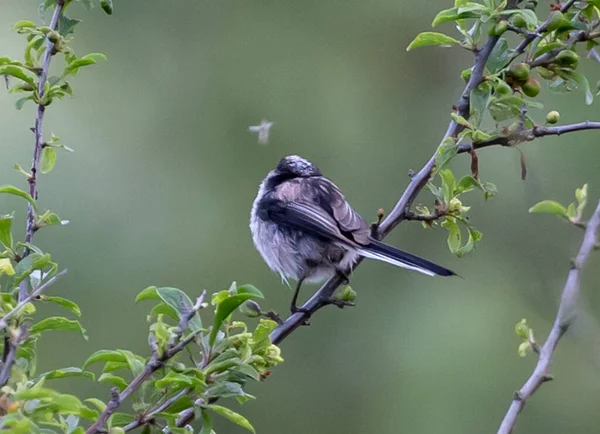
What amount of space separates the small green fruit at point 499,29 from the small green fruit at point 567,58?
0.23 m

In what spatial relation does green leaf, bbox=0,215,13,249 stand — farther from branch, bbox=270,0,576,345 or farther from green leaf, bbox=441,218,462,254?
green leaf, bbox=441,218,462,254

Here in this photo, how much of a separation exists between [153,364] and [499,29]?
149cm

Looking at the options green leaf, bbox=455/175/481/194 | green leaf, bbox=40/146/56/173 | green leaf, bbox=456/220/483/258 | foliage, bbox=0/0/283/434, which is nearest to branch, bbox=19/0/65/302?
foliage, bbox=0/0/283/434

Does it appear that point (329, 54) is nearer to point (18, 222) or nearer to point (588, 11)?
point (18, 222)

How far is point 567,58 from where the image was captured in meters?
3.02

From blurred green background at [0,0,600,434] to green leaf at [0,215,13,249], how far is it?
5.47 meters

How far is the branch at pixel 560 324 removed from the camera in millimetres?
1981

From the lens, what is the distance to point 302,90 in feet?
34.8

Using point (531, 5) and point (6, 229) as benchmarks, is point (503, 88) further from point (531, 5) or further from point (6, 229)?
point (6, 229)

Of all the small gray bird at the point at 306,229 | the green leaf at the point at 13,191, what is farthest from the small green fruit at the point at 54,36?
the small gray bird at the point at 306,229

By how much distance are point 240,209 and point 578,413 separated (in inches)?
152

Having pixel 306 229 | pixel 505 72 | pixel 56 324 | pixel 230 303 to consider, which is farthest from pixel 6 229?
pixel 306 229

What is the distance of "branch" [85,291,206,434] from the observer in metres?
2.01

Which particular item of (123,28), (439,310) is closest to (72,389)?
(439,310)
